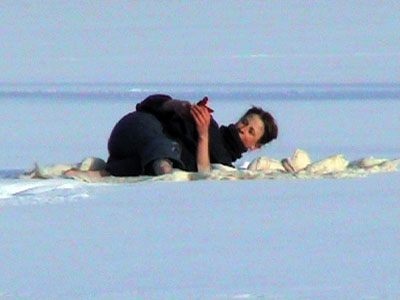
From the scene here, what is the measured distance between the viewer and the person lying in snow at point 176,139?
5.57 m

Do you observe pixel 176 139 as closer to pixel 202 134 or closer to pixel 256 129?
pixel 202 134

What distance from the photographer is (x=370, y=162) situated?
595cm

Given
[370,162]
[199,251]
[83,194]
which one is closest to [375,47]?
[370,162]

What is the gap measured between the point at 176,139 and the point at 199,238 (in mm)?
1486

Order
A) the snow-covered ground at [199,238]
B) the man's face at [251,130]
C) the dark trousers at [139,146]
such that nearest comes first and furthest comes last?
the snow-covered ground at [199,238] → the dark trousers at [139,146] → the man's face at [251,130]

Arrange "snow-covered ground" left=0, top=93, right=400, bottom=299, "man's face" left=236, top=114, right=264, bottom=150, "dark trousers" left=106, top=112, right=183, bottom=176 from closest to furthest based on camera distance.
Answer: "snow-covered ground" left=0, top=93, right=400, bottom=299 < "dark trousers" left=106, top=112, right=183, bottom=176 < "man's face" left=236, top=114, right=264, bottom=150

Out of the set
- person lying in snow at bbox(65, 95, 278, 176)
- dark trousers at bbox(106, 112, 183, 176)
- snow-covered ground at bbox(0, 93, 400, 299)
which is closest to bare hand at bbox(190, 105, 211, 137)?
person lying in snow at bbox(65, 95, 278, 176)

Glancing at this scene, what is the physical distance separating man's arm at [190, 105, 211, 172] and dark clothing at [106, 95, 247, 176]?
5 cm

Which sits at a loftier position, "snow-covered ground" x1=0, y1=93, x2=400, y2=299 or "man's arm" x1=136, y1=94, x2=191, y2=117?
"man's arm" x1=136, y1=94, x2=191, y2=117

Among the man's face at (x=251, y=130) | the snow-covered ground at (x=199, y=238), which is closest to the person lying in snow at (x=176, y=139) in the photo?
the man's face at (x=251, y=130)

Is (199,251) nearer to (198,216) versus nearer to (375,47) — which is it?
(198,216)

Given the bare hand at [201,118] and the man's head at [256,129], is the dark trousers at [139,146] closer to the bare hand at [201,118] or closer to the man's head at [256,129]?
the bare hand at [201,118]

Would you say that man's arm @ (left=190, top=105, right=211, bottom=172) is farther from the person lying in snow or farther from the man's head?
the man's head

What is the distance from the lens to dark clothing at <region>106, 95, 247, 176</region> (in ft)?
18.3
